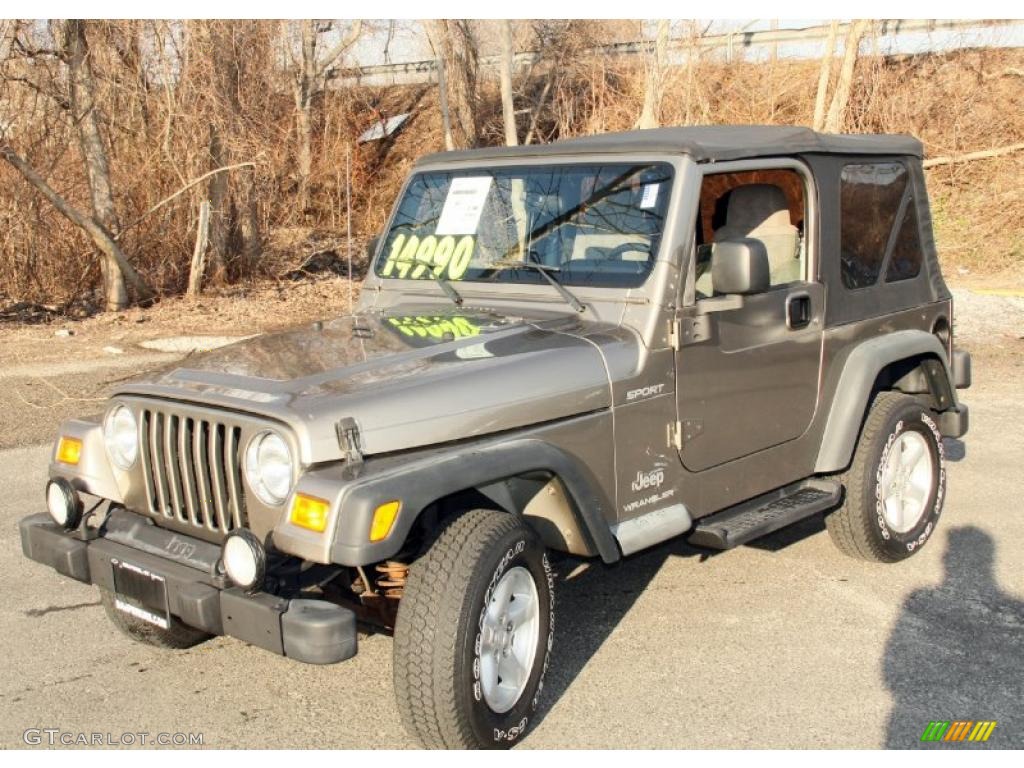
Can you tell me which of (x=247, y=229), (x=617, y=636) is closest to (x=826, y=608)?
(x=617, y=636)


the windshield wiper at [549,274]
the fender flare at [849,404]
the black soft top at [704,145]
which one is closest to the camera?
the windshield wiper at [549,274]

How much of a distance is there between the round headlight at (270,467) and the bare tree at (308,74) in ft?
46.3

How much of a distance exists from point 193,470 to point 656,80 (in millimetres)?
14802

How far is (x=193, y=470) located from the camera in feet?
12.0

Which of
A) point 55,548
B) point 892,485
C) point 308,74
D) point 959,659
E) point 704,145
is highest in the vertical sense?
point 308,74

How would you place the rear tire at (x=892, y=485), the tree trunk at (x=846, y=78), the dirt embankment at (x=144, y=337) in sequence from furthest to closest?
the tree trunk at (x=846, y=78)
the dirt embankment at (x=144, y=337)
the rear tire at (x=892, y=485)

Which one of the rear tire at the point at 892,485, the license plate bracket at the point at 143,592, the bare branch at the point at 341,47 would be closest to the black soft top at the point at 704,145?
the rear tire at the point at 892,485

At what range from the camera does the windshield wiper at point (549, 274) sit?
4344 mm

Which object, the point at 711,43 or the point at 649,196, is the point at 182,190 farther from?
the point at 649,196

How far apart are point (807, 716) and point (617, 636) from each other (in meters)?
0.93

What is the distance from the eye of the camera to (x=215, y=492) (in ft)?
11.6

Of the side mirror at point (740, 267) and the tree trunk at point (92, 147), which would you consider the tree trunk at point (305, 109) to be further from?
the side mirror at point (740, 267)

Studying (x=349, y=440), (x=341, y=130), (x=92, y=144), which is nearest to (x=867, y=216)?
(x=349, y=440)

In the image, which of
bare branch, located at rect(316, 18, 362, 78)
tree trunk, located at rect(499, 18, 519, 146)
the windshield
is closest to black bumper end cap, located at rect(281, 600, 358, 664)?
the windshield
